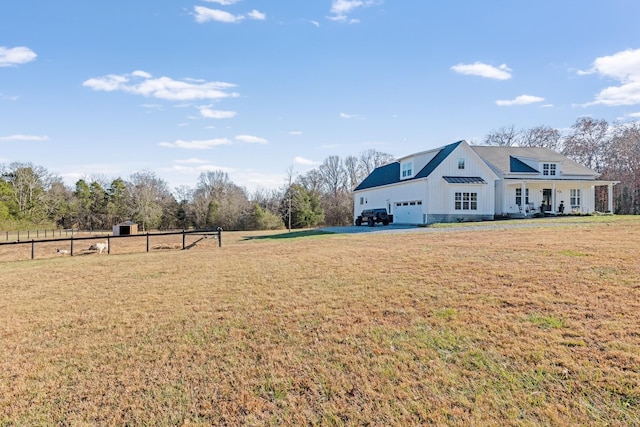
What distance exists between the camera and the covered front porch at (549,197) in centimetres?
2503

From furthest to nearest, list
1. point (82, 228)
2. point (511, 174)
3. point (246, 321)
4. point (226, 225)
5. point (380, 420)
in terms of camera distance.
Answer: point (82, 228) → point (226, 225) → point (511, 174) → point (246, 321) → point (380, 420)

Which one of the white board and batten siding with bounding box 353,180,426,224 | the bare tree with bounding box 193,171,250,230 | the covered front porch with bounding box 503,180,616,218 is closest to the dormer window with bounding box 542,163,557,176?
the covered front porch with bounding box 503,180,616,218

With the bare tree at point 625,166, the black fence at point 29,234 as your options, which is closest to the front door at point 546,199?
the bare tree at point 625,166

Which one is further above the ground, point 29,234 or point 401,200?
point 401,200

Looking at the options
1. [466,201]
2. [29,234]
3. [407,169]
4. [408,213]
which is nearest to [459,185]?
[466,201]

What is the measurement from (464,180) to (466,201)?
1450 millimetres

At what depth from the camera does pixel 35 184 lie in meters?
46.6

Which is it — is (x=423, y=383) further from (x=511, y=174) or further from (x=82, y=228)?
(x=82, y=228)

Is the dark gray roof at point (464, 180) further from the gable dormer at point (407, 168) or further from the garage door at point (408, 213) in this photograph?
the gable dormer at point (407, 168)

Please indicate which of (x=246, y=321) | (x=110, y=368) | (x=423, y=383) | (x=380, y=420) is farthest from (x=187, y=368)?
(x=423, y=383)

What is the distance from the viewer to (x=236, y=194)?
4469 centimetres

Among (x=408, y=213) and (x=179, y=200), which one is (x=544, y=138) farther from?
(x=179, y=200)

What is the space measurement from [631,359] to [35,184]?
5911 centimetres

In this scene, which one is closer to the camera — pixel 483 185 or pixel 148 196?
pixel 483 185
